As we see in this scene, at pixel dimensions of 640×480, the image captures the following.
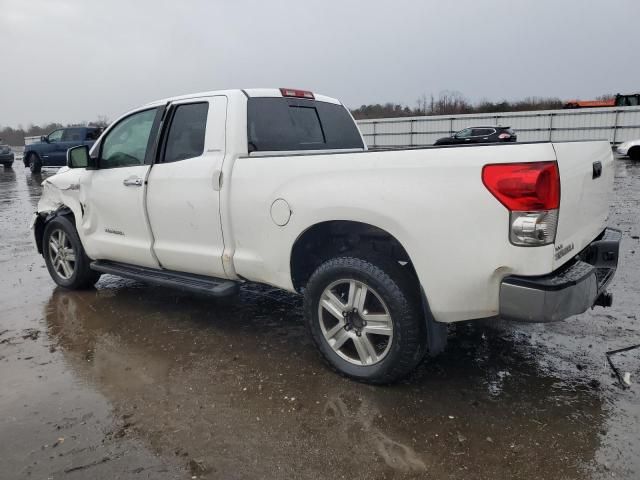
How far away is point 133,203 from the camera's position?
14.3ft

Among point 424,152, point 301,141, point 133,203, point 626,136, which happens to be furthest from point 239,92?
point 626,136

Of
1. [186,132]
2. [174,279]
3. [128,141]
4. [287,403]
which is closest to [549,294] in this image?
[287,403]

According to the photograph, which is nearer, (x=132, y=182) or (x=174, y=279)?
(x=174, y=279)

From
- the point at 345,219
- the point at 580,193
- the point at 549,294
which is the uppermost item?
the point at 580,193

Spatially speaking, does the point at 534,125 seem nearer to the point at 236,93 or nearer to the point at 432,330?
the point at 236,93

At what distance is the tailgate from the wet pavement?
91 cm

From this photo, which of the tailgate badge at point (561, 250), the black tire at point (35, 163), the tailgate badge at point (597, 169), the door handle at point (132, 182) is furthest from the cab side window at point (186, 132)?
the black tire at point (35, 163)

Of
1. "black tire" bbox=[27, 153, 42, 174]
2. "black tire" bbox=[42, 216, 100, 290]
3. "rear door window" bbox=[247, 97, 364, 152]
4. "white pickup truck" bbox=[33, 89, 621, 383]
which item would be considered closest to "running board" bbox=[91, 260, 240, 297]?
"white pickup truck" bbox=[33, 89, 621, 383]

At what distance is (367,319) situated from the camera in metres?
3.14

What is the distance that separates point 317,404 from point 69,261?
3.55 metres

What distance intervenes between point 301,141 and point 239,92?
26.2 inches

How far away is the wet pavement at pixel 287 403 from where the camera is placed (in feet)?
8.15

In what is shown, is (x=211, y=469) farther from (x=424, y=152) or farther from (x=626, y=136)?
(x=626, y=136)

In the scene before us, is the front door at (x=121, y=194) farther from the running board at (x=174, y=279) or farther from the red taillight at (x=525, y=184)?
the red taillight at (x=525, y=184)
